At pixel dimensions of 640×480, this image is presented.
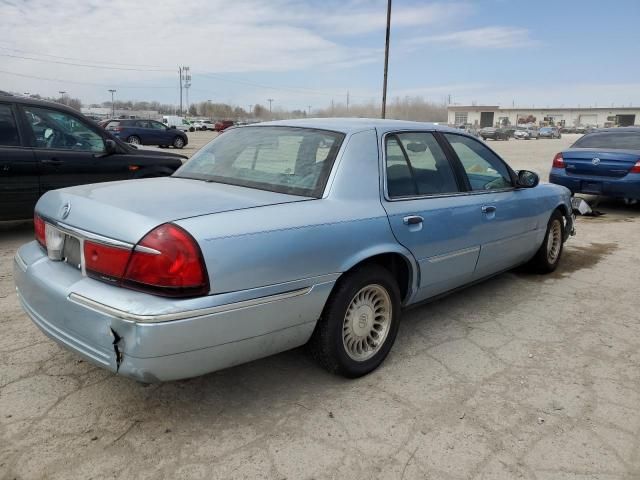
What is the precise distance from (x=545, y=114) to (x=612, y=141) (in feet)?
464

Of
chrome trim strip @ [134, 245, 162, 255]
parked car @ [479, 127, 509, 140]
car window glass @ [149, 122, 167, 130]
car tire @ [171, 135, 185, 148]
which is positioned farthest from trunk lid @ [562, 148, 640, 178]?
parked car @ [479, 127, 509, 140]

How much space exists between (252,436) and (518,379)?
1604 mm

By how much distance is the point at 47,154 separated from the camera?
5.84 m

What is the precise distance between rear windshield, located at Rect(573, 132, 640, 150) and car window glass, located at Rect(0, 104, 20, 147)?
8.60 meters

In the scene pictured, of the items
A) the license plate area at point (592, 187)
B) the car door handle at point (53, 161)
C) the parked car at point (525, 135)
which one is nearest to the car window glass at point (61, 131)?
the car door handle at point (53, 161)

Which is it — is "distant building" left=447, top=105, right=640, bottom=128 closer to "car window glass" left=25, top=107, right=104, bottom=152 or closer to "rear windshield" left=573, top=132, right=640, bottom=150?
"rear windshield" left=573, top=132, right=640, bottom=150

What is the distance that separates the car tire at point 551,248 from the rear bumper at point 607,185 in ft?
13.0

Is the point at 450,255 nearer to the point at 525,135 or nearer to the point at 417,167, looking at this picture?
the point at 417,167

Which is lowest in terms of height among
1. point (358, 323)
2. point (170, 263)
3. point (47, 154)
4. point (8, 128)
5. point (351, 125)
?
point (358, 323)

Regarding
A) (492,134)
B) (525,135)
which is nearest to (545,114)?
(525,135)

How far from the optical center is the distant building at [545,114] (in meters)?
120

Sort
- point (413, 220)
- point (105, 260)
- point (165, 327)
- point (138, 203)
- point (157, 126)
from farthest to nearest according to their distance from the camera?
1. point (157, 126)
2. point (413, 220)
3. point (138, 203)
4. point (105, 260)
5. point (165, 327)

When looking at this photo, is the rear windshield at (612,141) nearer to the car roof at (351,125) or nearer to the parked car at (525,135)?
the car roof at (351,125)

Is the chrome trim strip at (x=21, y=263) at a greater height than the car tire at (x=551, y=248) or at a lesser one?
greater
